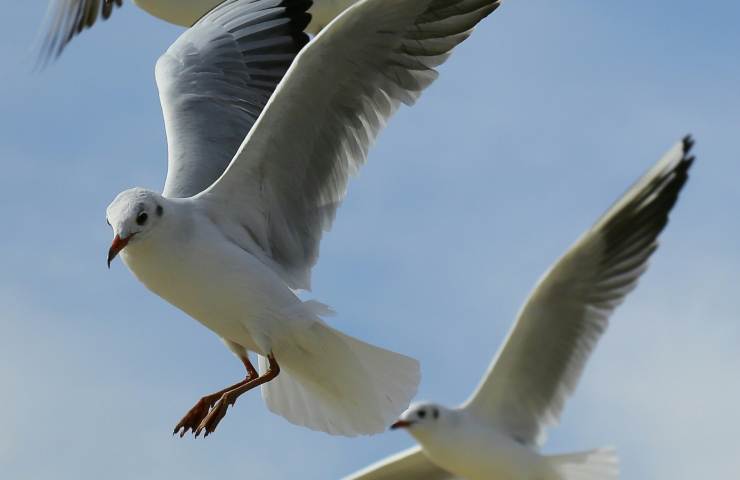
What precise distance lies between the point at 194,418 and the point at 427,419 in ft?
11.0

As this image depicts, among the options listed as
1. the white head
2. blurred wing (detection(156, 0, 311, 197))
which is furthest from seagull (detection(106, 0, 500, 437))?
the white head

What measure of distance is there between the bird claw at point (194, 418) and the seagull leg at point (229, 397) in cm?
11

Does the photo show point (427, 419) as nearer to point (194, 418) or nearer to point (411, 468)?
point (411, 468)

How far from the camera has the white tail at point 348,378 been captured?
6980 mm

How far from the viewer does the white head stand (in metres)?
10.2

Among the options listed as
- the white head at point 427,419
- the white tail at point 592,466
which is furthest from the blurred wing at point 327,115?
the white head at point 427,419

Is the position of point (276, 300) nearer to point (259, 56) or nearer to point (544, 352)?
point (259, 56)

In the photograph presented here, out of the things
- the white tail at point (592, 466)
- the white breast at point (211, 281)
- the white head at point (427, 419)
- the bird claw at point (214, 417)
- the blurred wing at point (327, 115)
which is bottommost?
the white tail at point (592, 466)

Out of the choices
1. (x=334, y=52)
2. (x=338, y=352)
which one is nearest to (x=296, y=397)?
(x=338, y=352)

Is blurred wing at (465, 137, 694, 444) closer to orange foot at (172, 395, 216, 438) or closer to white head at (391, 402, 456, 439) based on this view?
white head at (391, 402, 456, 439)

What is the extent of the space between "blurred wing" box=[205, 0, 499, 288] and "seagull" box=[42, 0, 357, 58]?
165 cm

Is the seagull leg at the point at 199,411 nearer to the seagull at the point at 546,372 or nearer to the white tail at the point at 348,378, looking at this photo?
the white tail at the point at 348,378

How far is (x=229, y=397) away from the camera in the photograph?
6.96m

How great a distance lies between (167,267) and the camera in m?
6.75
